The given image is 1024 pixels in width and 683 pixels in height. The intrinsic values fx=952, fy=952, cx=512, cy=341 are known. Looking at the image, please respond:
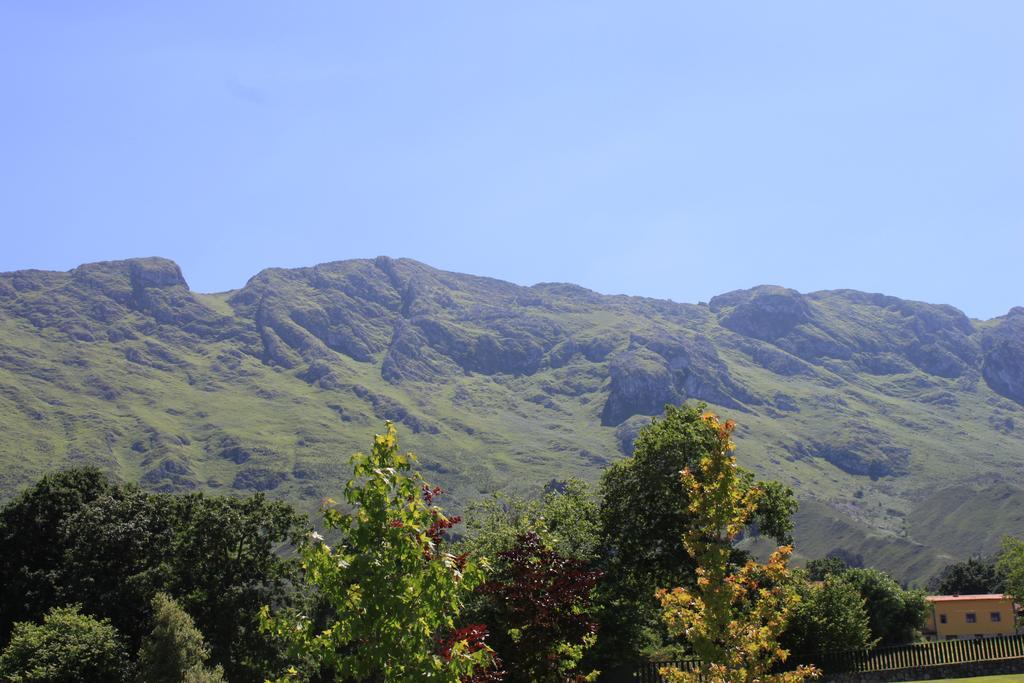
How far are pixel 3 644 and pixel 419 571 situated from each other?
144 feet

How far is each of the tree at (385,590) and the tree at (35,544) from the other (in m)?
40.2

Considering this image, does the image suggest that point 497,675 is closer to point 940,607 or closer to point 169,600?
point 169,600

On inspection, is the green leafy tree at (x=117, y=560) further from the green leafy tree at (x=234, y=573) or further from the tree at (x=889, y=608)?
the tree at (x=889, y=608)

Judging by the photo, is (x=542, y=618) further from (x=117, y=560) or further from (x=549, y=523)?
(x=117, y=560)

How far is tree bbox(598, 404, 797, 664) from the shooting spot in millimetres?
47188

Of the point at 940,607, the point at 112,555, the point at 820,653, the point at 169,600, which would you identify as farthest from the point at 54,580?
the point at 940,607

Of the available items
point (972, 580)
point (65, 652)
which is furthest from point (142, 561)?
point (972, 580)

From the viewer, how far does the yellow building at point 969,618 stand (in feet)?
363

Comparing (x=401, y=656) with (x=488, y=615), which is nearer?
(x=401, y=656)

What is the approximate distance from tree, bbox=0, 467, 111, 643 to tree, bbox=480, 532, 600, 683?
3633cm

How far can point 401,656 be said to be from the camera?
50.9 ft

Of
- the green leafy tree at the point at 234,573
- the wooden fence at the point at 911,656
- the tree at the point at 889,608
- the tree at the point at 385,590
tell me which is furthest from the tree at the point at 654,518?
the tree at the point at 889,608

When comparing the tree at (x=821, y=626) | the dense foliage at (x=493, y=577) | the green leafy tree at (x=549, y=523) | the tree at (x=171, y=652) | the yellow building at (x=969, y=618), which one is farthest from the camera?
the yellow building at (x=969, y=618)

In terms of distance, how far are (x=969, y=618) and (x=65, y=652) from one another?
103234mm
